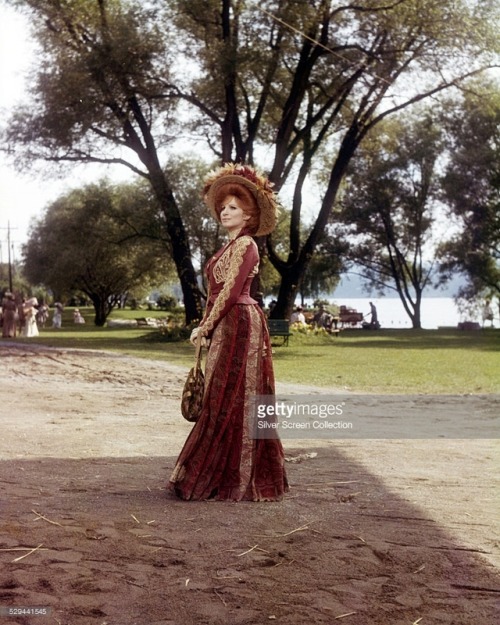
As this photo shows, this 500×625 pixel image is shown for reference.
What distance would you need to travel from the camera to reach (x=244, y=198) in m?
5.83

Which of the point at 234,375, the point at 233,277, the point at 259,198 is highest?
the point at 259,198

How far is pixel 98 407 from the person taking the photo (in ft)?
36.4

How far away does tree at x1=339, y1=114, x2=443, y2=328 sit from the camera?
43.8 metres

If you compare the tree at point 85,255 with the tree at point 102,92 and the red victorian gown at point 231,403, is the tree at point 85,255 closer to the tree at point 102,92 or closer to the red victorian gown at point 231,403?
the tree at point 102,92

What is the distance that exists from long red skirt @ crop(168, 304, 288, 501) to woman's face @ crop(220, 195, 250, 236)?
0.50 m

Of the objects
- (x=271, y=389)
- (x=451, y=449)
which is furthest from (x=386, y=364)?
(x=271, y=389)

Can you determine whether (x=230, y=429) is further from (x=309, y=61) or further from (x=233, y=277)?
(x=309, y=61)

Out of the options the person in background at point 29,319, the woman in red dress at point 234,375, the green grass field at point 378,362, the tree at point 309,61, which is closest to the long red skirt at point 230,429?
the woman in red dress at point 234,375

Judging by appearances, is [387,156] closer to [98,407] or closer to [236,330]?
[98,407]

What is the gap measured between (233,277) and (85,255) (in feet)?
136

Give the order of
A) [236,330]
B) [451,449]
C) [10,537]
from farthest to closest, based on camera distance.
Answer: [451,449]
[236,330]
[10,537]

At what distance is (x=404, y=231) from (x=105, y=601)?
1751 inches

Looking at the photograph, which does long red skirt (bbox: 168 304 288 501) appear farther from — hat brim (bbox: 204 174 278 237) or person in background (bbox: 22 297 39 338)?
person in background (bbox: 22 297 39 338)

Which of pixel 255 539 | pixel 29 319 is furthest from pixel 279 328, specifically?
pixel 255 539
